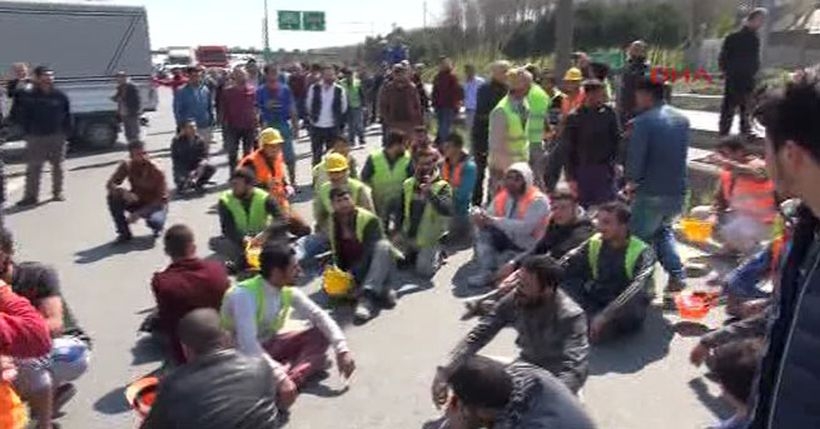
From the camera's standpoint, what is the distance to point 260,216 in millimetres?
7941

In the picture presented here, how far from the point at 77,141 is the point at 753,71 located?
42.6ft

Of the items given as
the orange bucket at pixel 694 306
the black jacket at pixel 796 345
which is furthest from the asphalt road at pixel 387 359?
the black jacket at pixel 796 345

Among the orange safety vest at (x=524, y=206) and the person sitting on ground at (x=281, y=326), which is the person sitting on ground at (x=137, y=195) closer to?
the orange safety vest at (x=524, y=206)

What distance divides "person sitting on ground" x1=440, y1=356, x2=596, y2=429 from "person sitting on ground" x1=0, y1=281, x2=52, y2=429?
1.88 metres

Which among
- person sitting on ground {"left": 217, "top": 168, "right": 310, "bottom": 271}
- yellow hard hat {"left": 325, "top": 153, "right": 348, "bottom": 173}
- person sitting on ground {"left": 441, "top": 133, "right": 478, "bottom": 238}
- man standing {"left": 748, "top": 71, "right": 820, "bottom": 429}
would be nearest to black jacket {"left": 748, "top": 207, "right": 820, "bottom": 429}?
man standing {"left": 748, "top": 71, "right": 820, "bottom": 429}

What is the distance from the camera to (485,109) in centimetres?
977

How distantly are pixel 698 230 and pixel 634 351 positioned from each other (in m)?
2.72

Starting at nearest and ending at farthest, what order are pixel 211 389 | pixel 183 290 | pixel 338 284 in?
pixel 211 389 < pixel 183 290 < pixel 338 284

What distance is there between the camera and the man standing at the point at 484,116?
9.67 m

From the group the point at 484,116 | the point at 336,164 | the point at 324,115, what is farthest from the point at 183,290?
the point at 324,115

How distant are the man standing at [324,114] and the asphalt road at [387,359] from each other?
345 centimetres

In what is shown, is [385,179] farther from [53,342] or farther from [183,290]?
[53,342]

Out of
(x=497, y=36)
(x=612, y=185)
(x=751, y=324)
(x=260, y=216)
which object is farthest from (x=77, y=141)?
(x=497, y=36)

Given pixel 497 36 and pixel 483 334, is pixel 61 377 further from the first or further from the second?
pixel 497 36
